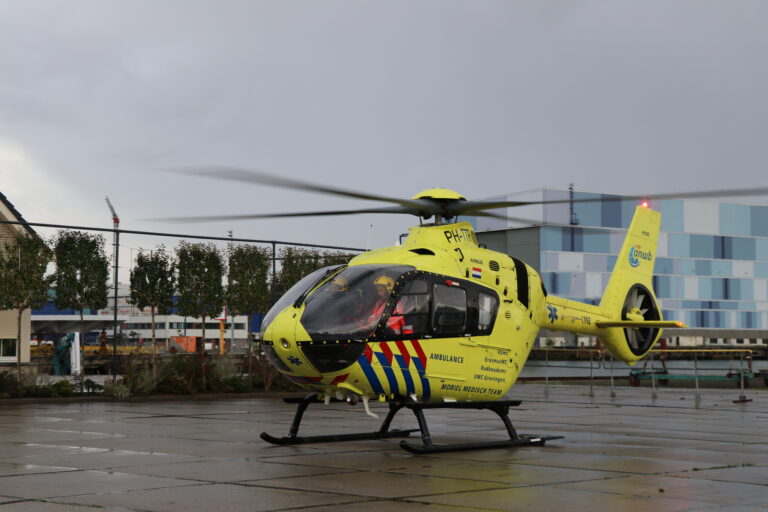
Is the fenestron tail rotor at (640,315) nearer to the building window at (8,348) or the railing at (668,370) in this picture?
the railing at (668,370)

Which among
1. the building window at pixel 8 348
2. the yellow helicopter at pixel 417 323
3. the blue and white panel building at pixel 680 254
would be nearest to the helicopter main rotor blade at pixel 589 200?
the yellow helicopter at pixel 417 323

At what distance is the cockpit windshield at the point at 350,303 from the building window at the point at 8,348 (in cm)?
2347

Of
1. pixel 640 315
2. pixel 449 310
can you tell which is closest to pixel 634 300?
pixel 640 315

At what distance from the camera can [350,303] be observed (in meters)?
11.5

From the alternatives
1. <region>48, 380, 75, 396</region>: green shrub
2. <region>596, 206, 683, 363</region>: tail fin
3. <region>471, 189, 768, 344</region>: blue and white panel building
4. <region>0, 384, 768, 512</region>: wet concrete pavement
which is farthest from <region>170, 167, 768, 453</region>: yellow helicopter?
<region>471, 189, 768, 344</region>: blue and white panel building

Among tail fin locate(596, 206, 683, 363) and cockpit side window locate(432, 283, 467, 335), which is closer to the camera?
cockpit side window locate(432, 283, 467, 335)

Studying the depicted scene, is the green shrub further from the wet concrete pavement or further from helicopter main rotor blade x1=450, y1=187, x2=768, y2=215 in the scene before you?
helicopter main rotor blade x1=450, y1=187, x2=768, y2=215

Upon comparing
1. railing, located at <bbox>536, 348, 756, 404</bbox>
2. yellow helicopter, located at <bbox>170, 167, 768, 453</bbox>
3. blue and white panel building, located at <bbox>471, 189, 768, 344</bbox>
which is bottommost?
railing, located at <bbox>536, 348, 756, 404</bbox>

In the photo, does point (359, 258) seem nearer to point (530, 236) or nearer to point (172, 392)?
point (172, 392)

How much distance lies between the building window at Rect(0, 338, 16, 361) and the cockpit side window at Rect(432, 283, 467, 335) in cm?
2366

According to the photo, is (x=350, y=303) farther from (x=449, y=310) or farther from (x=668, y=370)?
(x=668, y=370)

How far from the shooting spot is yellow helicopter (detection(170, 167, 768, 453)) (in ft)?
37.6

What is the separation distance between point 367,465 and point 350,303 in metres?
1.90

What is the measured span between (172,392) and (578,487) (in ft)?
53.8
